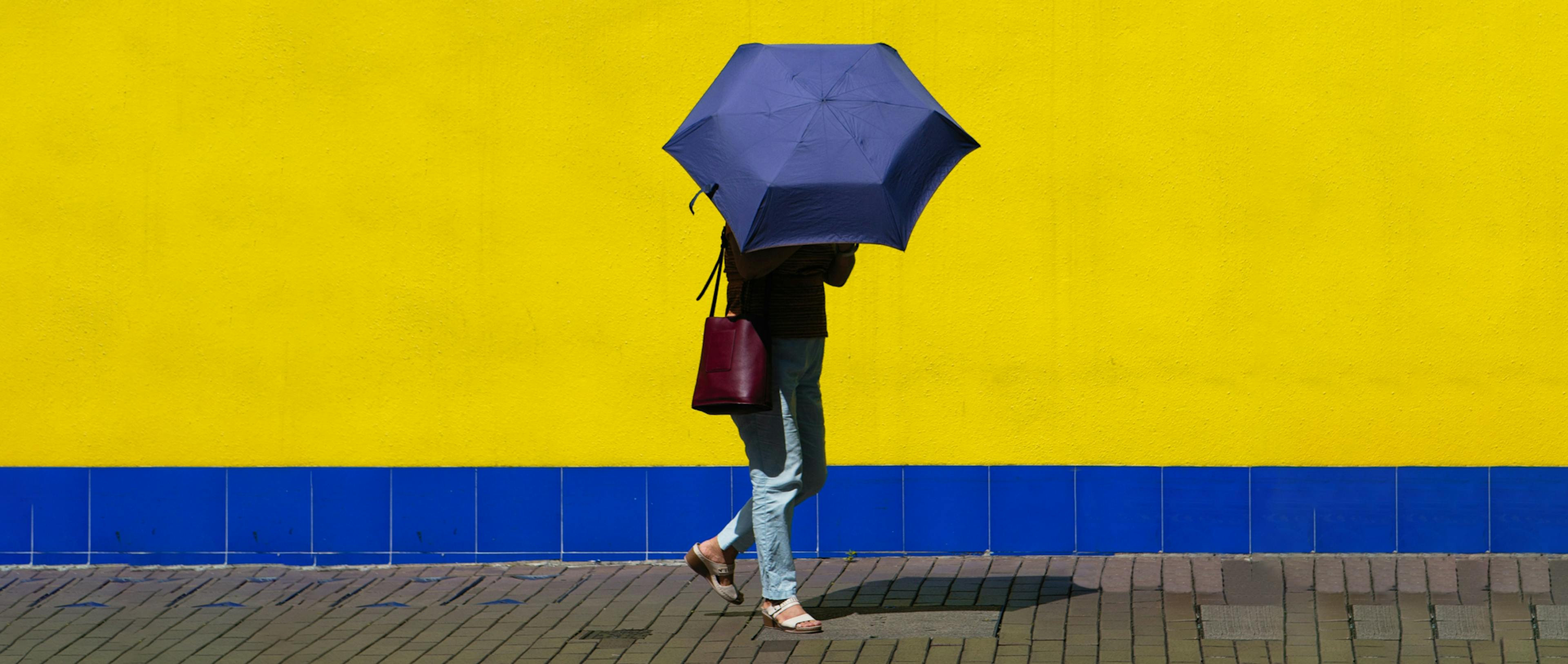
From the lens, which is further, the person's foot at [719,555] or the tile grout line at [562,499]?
the tile grout line at [562,499]

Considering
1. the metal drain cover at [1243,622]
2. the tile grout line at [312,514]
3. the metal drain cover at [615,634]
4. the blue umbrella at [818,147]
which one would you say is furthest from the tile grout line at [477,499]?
the metal drain cover at [1243,622]

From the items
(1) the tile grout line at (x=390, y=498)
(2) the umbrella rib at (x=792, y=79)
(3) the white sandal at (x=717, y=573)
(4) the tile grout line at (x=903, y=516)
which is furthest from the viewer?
(1) the tile grout line at (x=390, y=498)

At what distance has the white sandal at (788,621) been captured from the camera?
17.0ft

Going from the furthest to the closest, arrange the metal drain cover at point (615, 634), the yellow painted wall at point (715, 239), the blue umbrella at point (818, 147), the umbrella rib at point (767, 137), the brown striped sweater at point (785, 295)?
the yellow painted wall at point (715, 239)
the metal drain cover at point (615, 634)
the brown striped sweater at point (785, 295)
the umbrella rib at point (767, 137)
the blue umbrella at point (818, 147)

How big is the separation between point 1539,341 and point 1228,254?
115 cm

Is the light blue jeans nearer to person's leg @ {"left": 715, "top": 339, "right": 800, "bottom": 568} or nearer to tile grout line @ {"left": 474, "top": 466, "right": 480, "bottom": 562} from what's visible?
person's leg @ {"left": 715, "top": 339, "right": 800, "bottom": 568}

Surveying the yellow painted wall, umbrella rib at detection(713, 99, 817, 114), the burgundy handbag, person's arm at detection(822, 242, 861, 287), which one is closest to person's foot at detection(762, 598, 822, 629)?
the burgundy handbag

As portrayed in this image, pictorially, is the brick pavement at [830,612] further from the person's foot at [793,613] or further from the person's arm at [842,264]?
the person's arm at [842,264]

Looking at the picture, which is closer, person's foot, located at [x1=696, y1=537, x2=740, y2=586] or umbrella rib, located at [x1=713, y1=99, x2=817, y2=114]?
umbrella rib, located at [x1=713, y1=99, x2=817, y2=114]

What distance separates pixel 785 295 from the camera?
5156 mm

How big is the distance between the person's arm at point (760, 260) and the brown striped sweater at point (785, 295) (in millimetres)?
77

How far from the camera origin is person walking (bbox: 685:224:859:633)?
5145 mm

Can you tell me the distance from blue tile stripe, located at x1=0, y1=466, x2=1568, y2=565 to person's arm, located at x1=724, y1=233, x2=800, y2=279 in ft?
5.23

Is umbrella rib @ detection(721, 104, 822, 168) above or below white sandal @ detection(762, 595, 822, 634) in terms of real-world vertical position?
above
